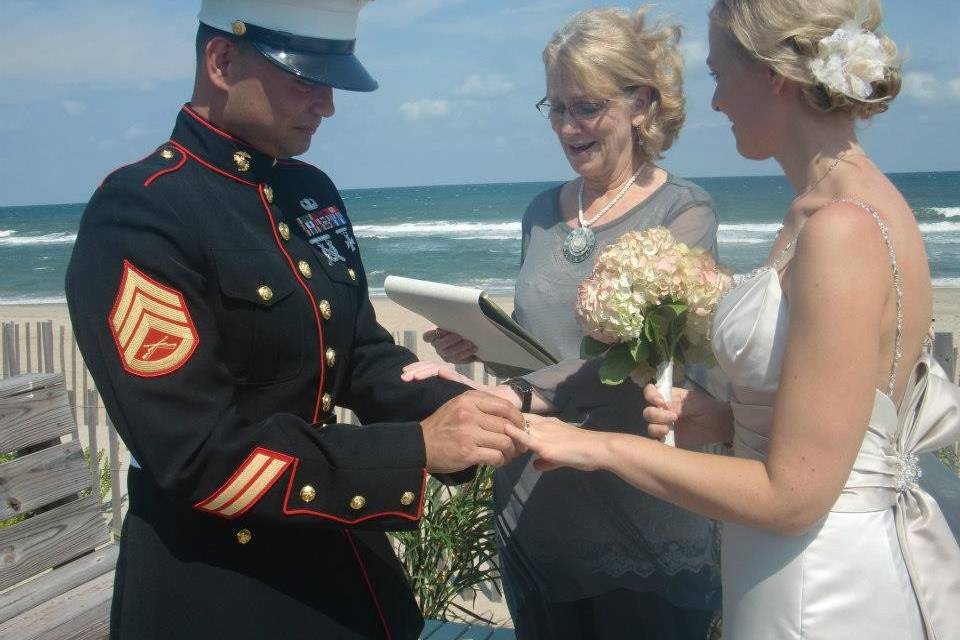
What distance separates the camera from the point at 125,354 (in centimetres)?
188

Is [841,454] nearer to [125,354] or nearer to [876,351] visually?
[876,351]

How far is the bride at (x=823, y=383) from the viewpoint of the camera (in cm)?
198

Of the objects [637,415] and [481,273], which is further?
[481,273]

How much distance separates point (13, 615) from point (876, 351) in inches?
111

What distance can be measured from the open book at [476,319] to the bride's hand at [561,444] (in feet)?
1.17

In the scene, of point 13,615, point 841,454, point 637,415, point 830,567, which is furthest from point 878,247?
point 13,615

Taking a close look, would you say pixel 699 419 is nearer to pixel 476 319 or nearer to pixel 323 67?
pixel 476 319

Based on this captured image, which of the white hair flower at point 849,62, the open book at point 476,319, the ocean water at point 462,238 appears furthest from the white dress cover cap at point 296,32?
the ocean water at point 462,238

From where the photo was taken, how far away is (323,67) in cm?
221

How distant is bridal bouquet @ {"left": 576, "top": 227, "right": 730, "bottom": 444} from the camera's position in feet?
7.77

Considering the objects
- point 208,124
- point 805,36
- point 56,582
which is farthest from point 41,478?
point 805,36

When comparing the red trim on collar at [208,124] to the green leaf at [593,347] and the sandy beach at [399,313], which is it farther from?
the sandy beach at [399,313]

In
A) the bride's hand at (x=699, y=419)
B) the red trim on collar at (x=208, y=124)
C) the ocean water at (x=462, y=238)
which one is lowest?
the ocean water at (x=462, y=238)

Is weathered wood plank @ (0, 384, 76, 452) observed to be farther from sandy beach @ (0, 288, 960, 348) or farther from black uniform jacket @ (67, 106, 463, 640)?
sandy beach @ (0, 288, 960, 348)
